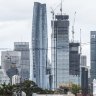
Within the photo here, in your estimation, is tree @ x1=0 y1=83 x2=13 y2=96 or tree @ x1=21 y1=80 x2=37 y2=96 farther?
tree @ x1=21 y1=80 x2=37 y2=96

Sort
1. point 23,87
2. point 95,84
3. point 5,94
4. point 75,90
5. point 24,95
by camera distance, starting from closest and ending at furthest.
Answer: point 95,84 → point 5,94 → point 24,95 → point 23,87 → point 75,90

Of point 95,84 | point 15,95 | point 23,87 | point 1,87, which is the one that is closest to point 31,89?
point 23,87

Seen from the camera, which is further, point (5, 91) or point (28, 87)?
point (28, 87)

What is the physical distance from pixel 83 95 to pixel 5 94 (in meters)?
37.0

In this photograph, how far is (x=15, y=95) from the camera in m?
157

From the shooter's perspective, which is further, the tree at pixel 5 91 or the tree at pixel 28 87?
the tree at pixel 28 87

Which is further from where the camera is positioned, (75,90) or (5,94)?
(75,90)

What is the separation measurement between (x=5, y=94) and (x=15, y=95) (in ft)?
77.4

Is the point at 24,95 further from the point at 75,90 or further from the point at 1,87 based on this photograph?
the point at 75,90

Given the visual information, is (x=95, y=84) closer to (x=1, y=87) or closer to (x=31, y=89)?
(x=1, y=87)

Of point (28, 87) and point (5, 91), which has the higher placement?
point (5, 91)

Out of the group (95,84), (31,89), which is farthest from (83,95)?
(95,84)

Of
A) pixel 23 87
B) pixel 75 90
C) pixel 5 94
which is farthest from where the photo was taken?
pixel 75 90

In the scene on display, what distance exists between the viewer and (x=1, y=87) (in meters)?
139
